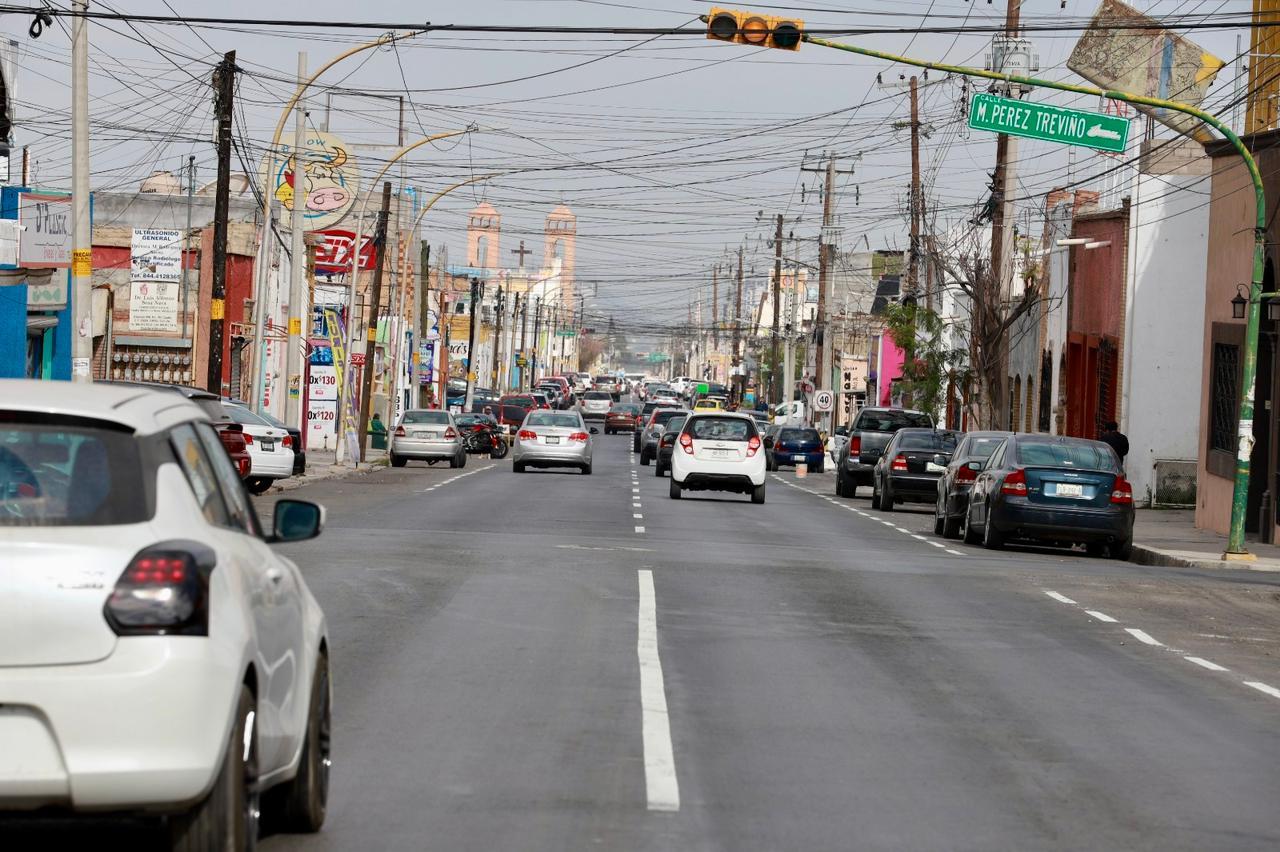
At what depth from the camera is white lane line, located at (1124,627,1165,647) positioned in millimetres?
14906

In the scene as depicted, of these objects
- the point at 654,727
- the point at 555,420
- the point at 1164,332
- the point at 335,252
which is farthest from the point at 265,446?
the point at 335,252

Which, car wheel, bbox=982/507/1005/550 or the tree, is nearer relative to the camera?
car wheel, bbox=982/507/1005/550

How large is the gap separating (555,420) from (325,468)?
5.77m

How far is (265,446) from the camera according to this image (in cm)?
3331

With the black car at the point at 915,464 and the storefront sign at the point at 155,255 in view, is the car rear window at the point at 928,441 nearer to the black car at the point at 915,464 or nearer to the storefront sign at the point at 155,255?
the black car at the point at 915,464

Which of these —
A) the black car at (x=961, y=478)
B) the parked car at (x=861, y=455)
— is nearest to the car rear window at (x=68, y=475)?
the black car at (x=961, y=478)

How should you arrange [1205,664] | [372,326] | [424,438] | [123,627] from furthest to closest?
[424,438] → [372,326] → [1205,664] → [123,627]

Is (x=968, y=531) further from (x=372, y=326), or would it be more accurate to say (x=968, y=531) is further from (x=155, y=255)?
(x=155, y=255)

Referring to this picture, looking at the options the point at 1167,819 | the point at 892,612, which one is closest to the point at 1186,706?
the point at 1167,819

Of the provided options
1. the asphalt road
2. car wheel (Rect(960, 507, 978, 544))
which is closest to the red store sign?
car wheel (Rect(960, 507, 978, 544))

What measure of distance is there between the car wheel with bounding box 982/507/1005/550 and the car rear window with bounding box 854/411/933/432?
775 inches

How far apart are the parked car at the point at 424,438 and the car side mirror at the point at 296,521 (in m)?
44.4

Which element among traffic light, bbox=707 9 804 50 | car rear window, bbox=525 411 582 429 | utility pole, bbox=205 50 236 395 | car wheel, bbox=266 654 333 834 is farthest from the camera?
car rear window, bbox=525 411 582 429

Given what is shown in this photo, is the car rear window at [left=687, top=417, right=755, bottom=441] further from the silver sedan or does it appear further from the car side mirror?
the car side mirror
